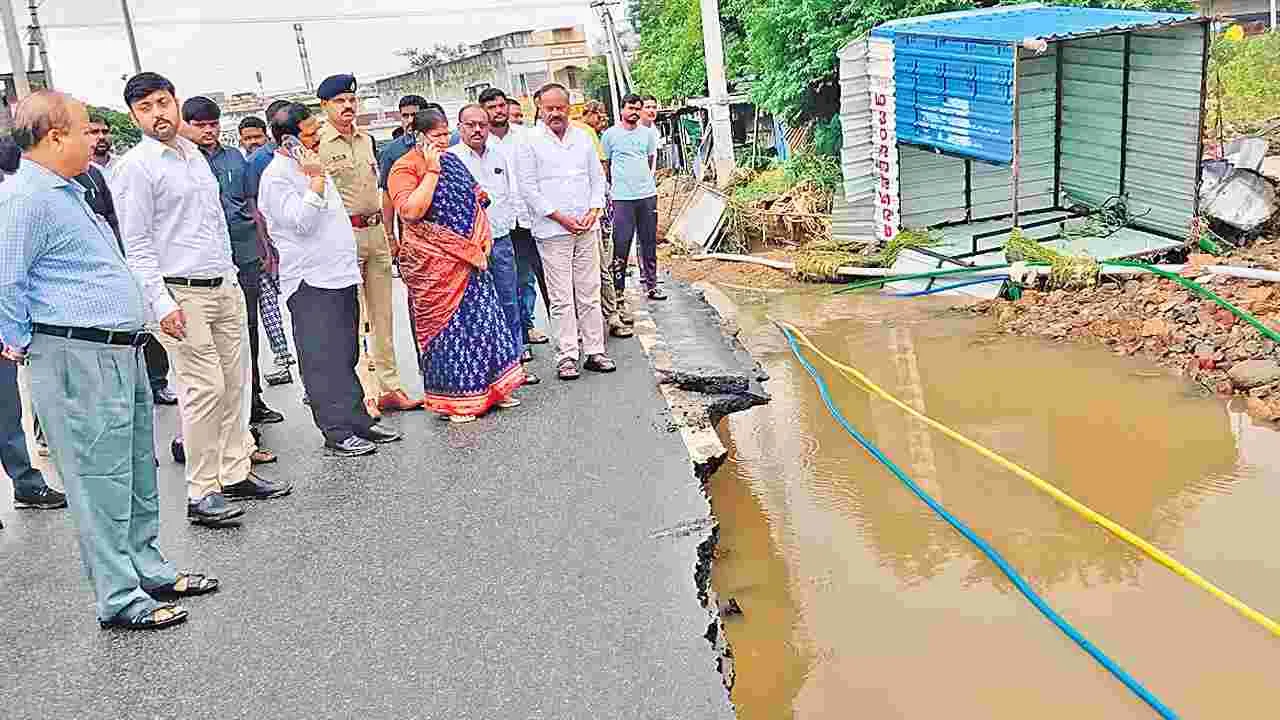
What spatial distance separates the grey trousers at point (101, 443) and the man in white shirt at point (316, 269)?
1436mm

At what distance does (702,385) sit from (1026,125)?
688 centimetres

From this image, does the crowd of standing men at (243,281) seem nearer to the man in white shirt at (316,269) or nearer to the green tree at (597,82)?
the man in white shirt at (316,269)

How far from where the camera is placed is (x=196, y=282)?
4.30 metres

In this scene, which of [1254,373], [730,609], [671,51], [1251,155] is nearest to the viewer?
[730,609]

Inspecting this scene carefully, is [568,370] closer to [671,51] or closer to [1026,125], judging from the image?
[1026,125]

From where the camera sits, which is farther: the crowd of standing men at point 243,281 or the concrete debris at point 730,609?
the concrete debris at point 730,609

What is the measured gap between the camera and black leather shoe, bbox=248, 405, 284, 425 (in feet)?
20.0

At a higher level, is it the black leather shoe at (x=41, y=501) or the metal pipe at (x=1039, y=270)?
the black leather shoe at (x=41, y=501)

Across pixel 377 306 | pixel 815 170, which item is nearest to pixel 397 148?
pixel 377 306

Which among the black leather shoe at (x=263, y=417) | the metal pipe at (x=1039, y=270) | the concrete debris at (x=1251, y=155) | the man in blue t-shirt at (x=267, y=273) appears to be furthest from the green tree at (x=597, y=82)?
the black leather shoe at (x=263, y=417)

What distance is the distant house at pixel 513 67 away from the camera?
116 feet

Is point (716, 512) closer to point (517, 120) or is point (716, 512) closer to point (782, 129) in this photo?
point (517, 120)

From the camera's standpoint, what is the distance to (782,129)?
647 inches

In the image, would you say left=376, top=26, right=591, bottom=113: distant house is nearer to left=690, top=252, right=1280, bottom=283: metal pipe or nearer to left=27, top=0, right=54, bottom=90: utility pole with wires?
left=27, top=0, right=54, bottom=90: utility pole with wires
